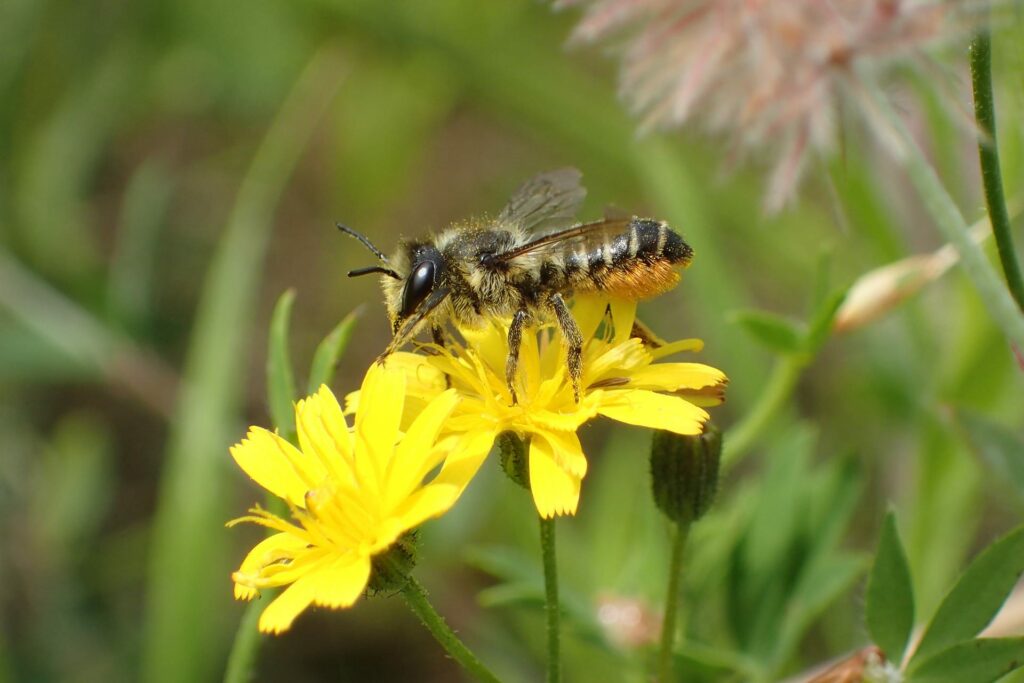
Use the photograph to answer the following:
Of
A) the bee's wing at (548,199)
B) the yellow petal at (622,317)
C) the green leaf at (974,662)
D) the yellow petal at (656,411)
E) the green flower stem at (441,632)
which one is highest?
the bee's wing at (548,199)

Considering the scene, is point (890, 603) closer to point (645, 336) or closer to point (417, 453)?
point (645, 336)

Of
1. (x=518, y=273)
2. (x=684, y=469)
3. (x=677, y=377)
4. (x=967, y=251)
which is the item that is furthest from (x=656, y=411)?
(x=518, y=273)

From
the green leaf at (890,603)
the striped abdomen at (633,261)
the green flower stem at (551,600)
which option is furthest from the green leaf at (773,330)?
the green flower stem at (551,600)

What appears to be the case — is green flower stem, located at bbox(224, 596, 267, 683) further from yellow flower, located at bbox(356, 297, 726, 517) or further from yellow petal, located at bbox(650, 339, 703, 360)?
yellow petal, located at bbox(650, 339, 703, 360)

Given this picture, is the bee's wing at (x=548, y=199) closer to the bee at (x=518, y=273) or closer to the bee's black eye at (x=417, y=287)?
the bee at (x=518, y=273)

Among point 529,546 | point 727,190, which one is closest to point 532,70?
point 727,190

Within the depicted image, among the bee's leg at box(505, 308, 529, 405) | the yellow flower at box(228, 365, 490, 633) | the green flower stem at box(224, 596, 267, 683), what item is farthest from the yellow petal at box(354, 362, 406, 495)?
the green flower stem at box(224, 596, 267, 683)

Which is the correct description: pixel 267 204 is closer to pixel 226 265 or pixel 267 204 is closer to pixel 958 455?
pixel 226 265

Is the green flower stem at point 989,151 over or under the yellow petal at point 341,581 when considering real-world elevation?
over
